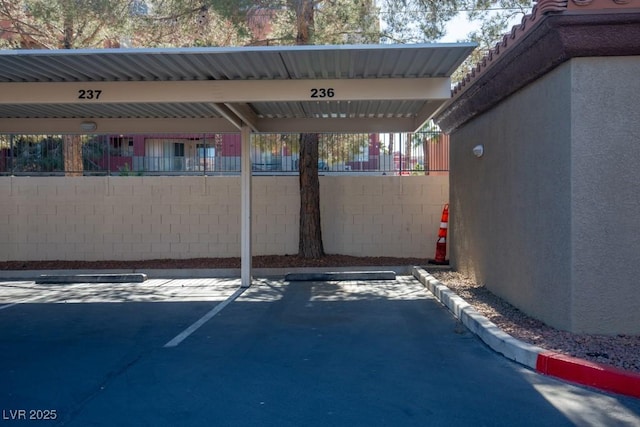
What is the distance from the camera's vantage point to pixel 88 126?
43.6 feet

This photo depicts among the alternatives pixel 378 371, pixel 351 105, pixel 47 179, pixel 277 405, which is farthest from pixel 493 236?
pixel 47 179

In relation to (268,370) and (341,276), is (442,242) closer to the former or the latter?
(341,276)

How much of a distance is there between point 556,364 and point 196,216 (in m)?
11.0

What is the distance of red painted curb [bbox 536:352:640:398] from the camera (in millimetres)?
5906

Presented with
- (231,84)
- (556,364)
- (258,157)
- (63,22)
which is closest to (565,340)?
(556,364)

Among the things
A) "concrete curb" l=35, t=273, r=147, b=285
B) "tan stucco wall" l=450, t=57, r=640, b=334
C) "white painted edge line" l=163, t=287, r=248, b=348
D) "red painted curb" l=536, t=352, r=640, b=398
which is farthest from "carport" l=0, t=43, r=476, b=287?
"red painted curb" l=536, t=352, r=640, b=398

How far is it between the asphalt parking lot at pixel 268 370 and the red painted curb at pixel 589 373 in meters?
0.14

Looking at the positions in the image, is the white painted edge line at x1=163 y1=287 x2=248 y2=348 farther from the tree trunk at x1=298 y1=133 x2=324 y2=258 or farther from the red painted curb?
the red painted curb

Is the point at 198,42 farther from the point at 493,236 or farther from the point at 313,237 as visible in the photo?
the point at 493,236

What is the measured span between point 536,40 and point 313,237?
839 centimetres

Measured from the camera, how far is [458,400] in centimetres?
580

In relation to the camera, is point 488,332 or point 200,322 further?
point 200,322

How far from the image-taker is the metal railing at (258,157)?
1644 cm

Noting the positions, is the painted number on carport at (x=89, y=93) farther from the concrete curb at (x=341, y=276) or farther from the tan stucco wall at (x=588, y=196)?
the tan stucco wall at (x=588, y=196)
